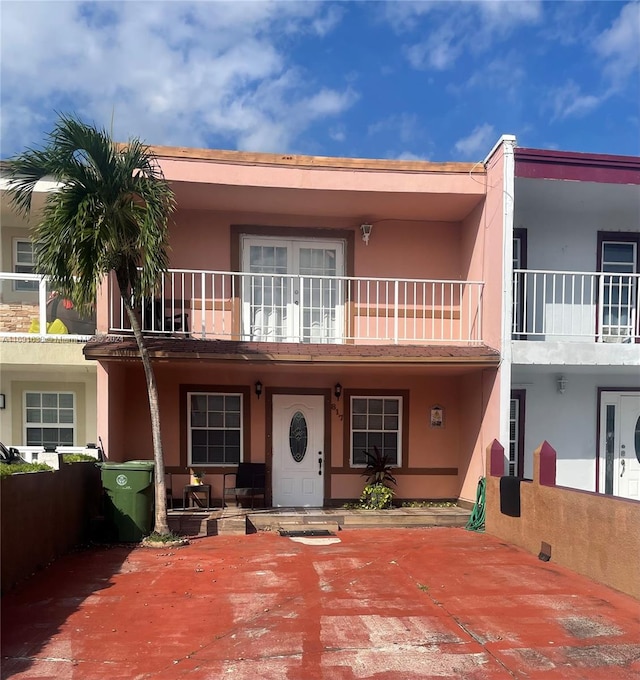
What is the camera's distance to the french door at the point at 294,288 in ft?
31.8

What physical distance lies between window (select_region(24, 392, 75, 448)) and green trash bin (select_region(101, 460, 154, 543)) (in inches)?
98.5

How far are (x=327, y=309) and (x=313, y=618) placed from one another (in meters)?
6.07

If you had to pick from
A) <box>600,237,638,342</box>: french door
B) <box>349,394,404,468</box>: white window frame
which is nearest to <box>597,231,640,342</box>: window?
<box>600,237,638,342</box>: french door

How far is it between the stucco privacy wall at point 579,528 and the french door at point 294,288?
13.8 ft

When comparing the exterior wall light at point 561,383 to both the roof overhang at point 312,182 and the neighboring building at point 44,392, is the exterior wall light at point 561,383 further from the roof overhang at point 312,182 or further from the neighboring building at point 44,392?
the neighboring building at point 44,392

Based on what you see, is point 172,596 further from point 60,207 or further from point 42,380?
point 42,380

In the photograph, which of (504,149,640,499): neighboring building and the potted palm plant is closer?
the potted palm plant

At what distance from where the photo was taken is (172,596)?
5.30 meters

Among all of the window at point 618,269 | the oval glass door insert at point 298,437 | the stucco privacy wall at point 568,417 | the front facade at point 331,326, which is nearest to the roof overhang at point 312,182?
the front facade at point 331,326

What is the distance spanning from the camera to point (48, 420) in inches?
371

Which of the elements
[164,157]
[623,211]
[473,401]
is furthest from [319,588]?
[623,211]

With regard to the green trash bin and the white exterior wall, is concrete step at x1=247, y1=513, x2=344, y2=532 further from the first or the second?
the white exterior wall

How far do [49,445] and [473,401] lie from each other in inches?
302

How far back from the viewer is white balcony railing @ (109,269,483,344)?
952 cm
